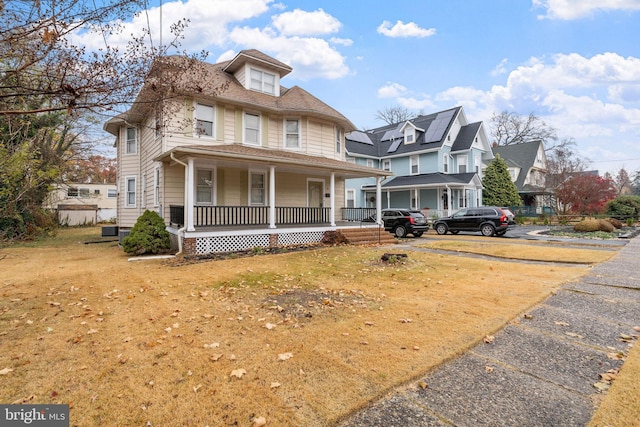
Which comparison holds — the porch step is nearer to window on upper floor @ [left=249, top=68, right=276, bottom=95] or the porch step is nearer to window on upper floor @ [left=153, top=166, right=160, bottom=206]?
window on upper floor @ [left=249, top=68, right=276, bottom=95]

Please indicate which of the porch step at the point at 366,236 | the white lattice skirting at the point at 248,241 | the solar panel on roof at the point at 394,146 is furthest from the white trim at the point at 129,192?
the solar panel on roof at the point at 394,146

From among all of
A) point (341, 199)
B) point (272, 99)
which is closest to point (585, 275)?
point (341, 199)

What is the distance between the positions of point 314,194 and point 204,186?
5.89 metres

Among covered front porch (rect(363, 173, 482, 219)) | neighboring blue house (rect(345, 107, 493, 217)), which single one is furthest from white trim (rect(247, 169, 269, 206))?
covered front porch (rect(363, 173, 482, 219))

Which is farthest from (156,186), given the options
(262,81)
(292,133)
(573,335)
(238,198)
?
(573,335)

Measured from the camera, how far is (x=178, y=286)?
21.1ft

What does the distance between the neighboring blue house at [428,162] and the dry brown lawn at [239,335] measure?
63.4 ft

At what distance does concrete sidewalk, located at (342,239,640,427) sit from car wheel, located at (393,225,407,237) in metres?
12.2

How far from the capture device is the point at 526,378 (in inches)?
113

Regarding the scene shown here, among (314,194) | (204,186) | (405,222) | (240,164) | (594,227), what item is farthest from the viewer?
(594,227)

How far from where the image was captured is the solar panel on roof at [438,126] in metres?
27.6

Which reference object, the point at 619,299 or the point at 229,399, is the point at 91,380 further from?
→ the point at 619,299

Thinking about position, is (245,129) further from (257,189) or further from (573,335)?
(573,335)

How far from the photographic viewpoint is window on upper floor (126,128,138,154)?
52.3 ft
